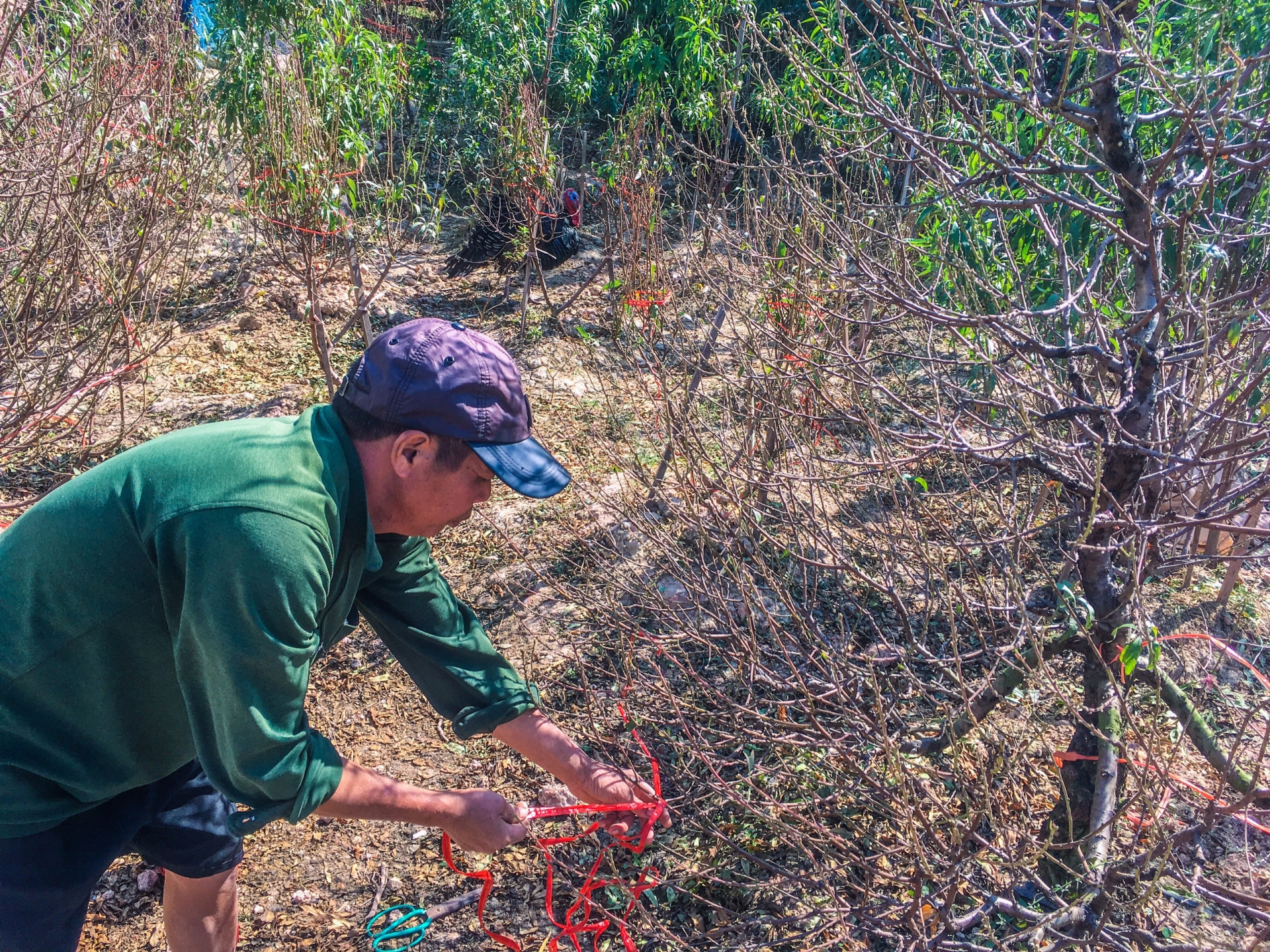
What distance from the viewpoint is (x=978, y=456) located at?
2340 millimetres

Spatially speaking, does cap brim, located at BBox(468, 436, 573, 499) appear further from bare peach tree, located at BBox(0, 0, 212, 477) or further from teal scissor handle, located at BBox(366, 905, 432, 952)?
A: bare peach tree, located at BBox(0, 0, 212, 477)

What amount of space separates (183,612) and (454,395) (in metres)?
0.56

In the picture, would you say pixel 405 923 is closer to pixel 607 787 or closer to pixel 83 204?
pixel 607 787

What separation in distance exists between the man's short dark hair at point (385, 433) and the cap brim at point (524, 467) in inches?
1.4

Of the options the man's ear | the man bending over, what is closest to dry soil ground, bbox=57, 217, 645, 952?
the man bending over

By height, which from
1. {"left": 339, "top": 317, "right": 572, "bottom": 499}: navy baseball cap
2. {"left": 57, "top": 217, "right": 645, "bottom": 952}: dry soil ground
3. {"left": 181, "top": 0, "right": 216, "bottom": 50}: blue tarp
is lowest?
{"left": 57, "top": 217, "right": 645, "bottom": 952}: dry soil ground

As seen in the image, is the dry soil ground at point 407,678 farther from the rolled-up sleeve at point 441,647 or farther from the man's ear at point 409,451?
the man's ear at point 409,451

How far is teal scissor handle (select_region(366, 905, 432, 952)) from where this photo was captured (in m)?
2.60

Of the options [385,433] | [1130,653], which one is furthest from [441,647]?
[1130,653]

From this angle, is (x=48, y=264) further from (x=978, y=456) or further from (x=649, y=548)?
(x=978, y=456)

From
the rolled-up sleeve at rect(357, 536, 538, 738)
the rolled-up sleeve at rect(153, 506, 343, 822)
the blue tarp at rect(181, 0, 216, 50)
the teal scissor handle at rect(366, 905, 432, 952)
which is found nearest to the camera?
the rolled-up sleeve at rect(153, 506, 343, 822)

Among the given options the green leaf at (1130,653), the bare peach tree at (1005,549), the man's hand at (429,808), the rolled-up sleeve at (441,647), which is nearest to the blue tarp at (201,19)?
the bare peach tree at (1005,549)

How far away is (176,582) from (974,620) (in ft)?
6.00

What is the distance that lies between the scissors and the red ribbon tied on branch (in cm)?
8
